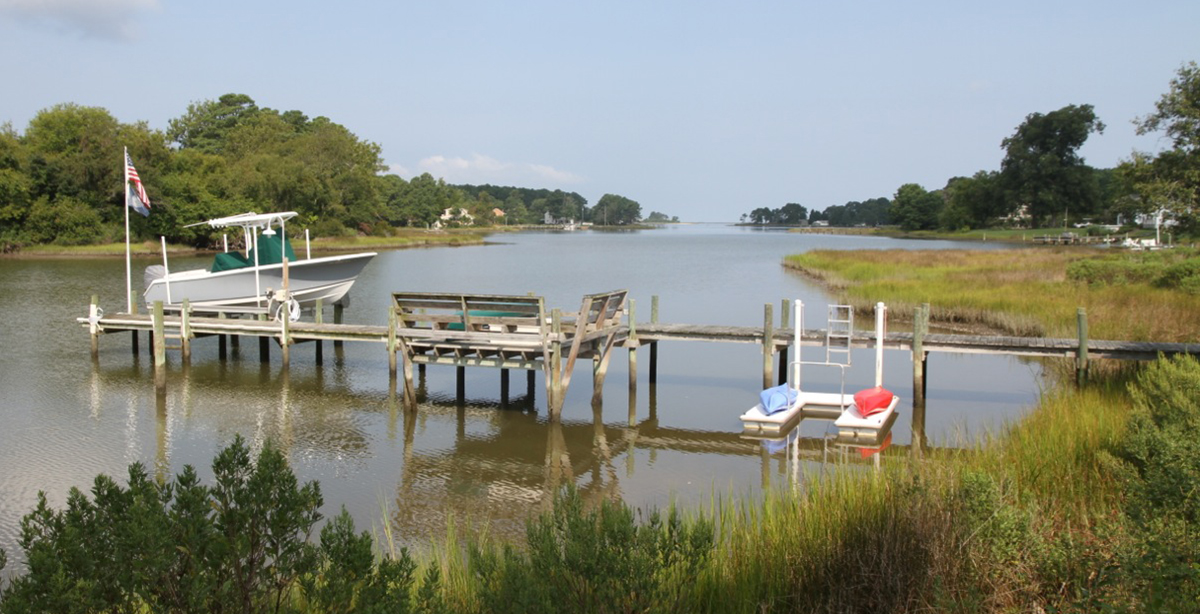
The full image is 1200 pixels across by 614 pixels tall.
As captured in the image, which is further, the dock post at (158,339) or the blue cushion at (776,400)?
the dock post at (158,339)

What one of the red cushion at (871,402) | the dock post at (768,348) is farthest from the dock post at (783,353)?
the red cushion at (871,402)

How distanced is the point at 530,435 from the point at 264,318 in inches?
418

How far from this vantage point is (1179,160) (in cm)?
2247

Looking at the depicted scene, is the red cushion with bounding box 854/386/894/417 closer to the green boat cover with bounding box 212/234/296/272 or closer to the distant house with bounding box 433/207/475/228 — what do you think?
the green boat cover with bounding box 212/234/296/272

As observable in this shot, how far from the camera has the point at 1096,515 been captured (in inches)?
259

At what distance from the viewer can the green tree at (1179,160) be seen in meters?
22.0

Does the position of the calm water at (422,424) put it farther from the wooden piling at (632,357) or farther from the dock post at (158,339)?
the dock post at (158,339)

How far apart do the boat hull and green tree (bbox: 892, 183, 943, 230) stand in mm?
134492

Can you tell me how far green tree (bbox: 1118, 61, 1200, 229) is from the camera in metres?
22.0

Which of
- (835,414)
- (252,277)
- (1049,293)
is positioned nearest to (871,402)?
(835,414)

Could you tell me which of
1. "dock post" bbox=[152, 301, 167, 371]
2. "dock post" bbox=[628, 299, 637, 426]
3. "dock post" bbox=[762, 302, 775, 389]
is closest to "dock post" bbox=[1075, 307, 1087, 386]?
"dock post" bbox=[762, 302, 775, 389]

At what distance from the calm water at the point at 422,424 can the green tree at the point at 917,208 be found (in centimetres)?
13674

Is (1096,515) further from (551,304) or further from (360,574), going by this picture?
(551,304)

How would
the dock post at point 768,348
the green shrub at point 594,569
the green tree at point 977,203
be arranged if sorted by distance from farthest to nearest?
1. the green tree at point 977,203
2. the dock post at point 768,348
3. the green shrub at point 594,569
